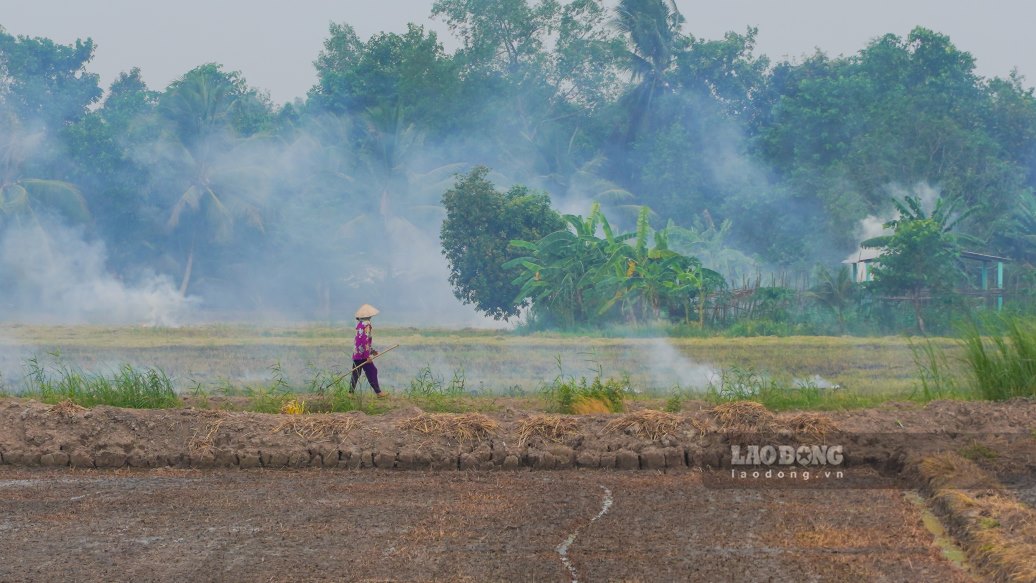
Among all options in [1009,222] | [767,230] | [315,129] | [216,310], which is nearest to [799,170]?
[767,230]

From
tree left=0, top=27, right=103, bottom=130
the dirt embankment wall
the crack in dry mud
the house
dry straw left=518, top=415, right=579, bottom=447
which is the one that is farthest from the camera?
tree left=0, top=27, right=103, bottom=130

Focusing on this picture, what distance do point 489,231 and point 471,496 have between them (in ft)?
82.6

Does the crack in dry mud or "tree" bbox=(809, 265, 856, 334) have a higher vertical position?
"tree" bbox=(809, 265, 856, 334)

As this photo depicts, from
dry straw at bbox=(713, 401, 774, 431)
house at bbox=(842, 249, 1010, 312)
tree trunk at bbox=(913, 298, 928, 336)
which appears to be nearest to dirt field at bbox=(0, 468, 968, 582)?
dry straw at bbox=(713, 401, 774, 431)

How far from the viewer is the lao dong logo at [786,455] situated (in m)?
10.8

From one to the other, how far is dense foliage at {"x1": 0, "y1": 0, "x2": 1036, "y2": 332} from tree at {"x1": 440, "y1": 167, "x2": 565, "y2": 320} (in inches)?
3.6

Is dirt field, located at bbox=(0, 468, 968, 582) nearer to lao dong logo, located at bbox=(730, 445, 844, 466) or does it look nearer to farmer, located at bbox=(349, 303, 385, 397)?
lao dong logo, located at bbox=(730, 445, 844, 466)

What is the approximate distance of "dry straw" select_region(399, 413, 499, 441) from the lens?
1156 cm

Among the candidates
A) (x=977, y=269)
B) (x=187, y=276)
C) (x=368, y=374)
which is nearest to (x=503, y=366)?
(x=368, y=374)

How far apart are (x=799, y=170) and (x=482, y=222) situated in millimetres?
13662

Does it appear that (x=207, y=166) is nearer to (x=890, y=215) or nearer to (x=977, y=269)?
(x=890, y=215)

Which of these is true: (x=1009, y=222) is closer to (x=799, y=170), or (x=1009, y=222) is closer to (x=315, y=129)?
(x=799, y=170)

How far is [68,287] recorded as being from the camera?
43844 millimetres

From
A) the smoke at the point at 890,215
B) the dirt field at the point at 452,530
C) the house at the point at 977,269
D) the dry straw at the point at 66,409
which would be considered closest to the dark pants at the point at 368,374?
the dry straw at the point at 66,409
